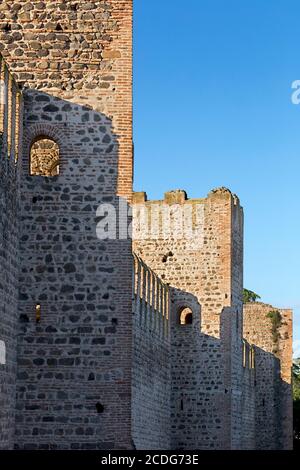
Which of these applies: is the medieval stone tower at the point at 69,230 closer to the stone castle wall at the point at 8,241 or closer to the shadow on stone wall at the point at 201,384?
the stone castle wall at the point at 8,241

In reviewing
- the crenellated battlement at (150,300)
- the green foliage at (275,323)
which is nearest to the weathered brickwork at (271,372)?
the green foliage at (275,323)

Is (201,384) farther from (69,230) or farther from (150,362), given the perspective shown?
(69,230)

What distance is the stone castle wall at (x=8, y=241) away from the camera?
56.2ft

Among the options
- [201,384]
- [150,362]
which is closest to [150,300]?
[150,362]

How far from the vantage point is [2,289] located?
17.1 meters

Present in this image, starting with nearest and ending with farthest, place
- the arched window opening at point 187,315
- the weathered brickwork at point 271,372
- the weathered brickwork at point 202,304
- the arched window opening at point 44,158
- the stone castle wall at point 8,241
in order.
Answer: the stone castle wall at point 8,241 < the arched window opening at point 44,158 < the weathered brickwork at point 202,304 < the arched window opening at point 187,315 < the weathered brickwork at point 271,372

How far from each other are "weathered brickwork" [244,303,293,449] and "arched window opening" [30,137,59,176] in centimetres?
2393

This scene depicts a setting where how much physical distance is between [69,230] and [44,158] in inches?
96.5

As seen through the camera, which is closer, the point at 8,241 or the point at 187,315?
the point at 8,241

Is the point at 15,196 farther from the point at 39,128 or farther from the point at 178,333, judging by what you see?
the point at 178,333

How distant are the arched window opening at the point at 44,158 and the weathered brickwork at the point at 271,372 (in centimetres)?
2393

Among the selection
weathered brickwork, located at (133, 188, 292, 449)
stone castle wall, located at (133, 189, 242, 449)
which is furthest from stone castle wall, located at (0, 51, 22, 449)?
stone castle wall, located at (133, 189, 242, 449)

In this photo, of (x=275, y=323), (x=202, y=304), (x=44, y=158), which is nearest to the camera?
(x=44, y=158)

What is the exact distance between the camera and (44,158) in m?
20.7
